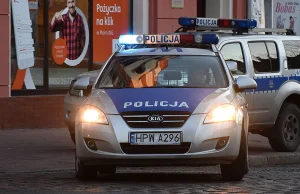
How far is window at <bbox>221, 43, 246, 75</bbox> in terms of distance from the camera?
15.7 metres

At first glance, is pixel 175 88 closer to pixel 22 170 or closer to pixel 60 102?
pixel 22 170

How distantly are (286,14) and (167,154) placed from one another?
49.2 feet

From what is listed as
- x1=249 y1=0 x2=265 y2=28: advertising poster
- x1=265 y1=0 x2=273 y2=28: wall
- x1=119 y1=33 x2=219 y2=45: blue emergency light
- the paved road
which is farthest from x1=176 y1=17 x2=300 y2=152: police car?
x1=265 y1=0 x2=273 y2=28: wall

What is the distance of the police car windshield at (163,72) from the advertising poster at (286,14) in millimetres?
13047

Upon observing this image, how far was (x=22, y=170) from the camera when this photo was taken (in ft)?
43.2

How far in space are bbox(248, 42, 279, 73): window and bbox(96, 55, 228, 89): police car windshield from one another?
300 cm

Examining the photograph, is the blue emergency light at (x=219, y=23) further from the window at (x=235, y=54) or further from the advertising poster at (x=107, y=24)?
the advertising poster at (x=107, y=24)

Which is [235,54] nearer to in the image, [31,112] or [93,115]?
[93,115]

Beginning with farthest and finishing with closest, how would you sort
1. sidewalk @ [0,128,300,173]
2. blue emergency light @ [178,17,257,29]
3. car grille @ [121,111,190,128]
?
1. blue emergency light @ [178,17,257,29]
2. sidewalk @ [0,128,300,173]
3. car grille @ [121,111,190,128]

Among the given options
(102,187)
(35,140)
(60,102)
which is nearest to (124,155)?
(102,187)

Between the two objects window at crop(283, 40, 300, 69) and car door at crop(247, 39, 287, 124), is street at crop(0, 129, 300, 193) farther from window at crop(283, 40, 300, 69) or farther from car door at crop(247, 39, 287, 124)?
window at crop(283, 40, 300, 69)

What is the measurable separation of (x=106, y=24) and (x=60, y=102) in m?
2.46

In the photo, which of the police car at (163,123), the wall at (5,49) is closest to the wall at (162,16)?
the wall at (5,49)

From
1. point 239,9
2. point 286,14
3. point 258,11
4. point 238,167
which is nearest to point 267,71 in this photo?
point 238,167
